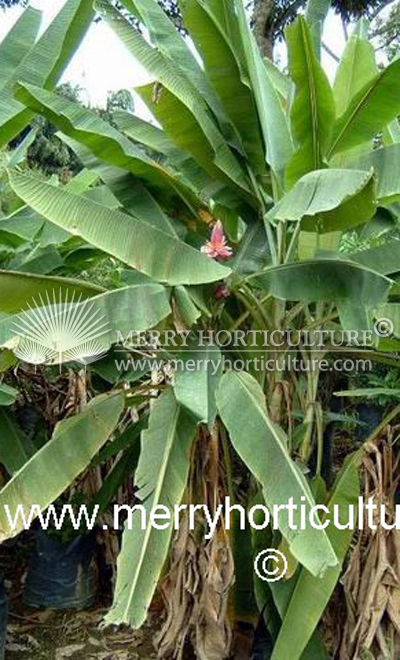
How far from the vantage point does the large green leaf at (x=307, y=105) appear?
1.99m

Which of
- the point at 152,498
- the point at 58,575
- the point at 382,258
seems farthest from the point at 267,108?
the point at 58,575

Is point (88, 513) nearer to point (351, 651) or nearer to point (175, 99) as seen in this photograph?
point (351, 651)

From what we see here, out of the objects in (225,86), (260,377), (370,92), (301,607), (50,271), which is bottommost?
(301,607)

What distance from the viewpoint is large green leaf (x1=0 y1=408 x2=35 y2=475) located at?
275cm

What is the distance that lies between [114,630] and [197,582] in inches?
38.5

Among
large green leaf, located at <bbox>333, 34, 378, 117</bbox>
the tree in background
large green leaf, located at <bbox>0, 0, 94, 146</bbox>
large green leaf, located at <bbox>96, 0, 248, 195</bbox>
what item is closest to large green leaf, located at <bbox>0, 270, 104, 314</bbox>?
large green leaf, located at <bbox>96, 0, 248, 195</bbox>

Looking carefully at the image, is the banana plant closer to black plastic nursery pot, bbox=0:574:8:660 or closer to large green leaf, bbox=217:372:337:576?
large green leaf, bbox=217:372:337:576

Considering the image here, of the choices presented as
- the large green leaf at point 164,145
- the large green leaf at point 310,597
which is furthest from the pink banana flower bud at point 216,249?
the large green leaf at point 310,597

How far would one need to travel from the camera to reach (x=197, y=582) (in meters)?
2.58

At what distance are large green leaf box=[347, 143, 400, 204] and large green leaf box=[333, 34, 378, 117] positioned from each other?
343 millimetres

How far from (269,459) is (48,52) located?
1.92m

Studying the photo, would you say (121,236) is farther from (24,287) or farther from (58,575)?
(58,575)

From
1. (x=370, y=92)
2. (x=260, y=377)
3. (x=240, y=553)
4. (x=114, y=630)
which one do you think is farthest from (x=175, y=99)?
(x=114, y=630)

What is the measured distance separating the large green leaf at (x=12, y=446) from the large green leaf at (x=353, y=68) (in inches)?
77.7
